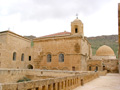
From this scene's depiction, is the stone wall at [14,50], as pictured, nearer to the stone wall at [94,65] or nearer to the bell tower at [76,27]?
the bell tower at [76,27]

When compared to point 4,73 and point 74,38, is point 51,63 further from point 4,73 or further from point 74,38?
point 4,73

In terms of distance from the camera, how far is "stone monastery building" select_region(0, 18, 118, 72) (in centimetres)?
2120

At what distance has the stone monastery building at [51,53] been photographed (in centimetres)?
2120

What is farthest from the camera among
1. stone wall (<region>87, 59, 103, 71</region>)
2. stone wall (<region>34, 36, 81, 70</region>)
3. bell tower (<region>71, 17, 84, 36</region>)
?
stone wall (<region>87, 59, 103, 71</region>)

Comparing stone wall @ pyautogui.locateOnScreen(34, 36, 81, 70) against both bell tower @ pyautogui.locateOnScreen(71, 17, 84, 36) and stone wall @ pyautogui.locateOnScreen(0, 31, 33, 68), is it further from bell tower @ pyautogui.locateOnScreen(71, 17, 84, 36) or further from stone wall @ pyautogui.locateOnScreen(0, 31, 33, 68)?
stone wall @ pyautogui.locateOnScreen(0, 31, 33, 68)

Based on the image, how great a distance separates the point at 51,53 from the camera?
78.5 ft

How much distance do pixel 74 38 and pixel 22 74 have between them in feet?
34.0

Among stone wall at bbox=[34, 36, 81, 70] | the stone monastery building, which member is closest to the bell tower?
the stone monastery building

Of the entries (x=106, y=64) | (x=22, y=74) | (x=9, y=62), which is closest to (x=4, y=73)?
(x=22, y=74)

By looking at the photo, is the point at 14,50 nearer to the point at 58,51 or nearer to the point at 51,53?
the point at 51,53

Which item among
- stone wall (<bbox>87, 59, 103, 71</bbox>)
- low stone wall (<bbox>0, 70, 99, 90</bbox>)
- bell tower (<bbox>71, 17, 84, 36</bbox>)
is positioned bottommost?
stone wall (<bbox>87, 59, 103, 71</bbox>)

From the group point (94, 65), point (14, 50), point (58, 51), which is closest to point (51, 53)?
point (58, 51)

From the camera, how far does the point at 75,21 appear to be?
23719mm

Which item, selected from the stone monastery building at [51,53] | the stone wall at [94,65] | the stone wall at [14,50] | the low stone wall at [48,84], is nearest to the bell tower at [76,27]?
the stone monastery building at [51,53]
